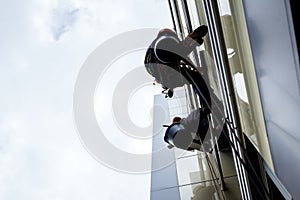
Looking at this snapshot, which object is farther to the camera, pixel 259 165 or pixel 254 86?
pixel 259 165

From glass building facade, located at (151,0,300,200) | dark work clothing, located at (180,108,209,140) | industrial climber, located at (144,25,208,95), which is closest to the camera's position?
glass building facade, located at (151,0,300,200)

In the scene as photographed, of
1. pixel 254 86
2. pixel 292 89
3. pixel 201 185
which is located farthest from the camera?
pixel 201 185

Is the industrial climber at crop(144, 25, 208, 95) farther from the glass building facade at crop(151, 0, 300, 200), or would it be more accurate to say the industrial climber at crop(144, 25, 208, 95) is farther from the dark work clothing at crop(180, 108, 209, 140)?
the dark work clothing at crop(180, 108, 209, 140)

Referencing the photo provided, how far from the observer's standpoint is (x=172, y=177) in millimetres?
5141

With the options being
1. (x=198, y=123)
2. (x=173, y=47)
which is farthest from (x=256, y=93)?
(x=173, y=47)

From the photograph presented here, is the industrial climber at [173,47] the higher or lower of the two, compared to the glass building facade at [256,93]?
higher

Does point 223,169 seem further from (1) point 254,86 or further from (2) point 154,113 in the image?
(2) point 154,113

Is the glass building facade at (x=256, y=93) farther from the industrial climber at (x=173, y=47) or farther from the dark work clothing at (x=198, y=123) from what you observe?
the dark work clothing at (x=198, y=123)

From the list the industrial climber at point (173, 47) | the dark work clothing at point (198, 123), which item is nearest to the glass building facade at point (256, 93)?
the industrial climber at point (173, 47)

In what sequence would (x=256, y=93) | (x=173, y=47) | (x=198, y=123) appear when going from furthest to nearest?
(x=198, y=123), (x=173, y=47), (x=256, y=93)

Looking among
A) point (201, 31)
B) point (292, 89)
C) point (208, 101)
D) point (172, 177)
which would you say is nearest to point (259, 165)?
point (208, 101)

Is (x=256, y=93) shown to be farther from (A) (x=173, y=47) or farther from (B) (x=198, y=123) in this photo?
(A) (x=173, y=47)

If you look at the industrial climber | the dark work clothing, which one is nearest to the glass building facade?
the industrial climber

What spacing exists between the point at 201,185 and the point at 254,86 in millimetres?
2594
